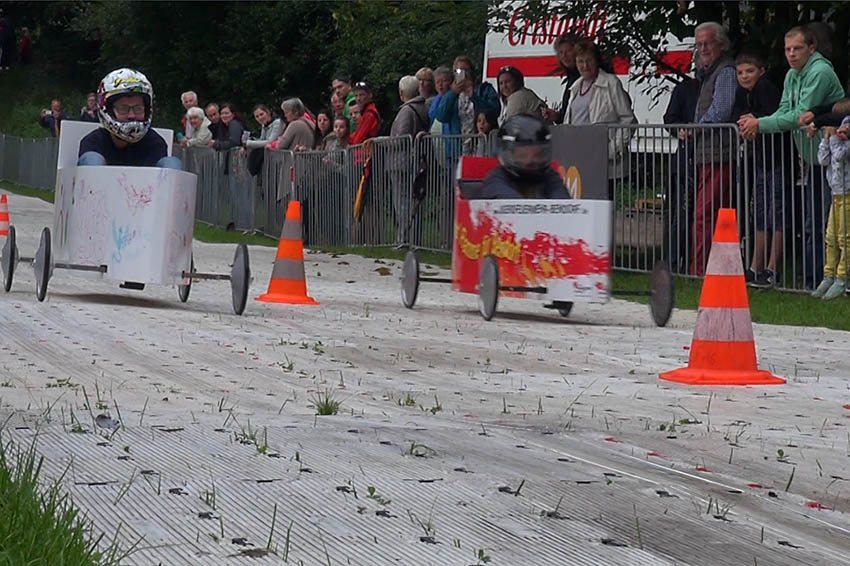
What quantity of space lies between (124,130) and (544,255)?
3.35 meters

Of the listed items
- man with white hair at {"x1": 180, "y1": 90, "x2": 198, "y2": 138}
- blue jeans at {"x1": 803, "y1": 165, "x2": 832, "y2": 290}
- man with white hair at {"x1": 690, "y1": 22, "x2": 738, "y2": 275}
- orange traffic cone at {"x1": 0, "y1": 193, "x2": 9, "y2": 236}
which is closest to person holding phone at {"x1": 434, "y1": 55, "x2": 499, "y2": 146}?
man with white hair at {"x1": 690, "y1": 22, "x2": 738, "y2": 275}

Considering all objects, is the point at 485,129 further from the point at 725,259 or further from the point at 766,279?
the point at 725,259

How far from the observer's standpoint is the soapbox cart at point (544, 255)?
12281 mm

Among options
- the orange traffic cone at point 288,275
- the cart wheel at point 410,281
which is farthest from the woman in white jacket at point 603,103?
the orange traffic cone at point 288,275

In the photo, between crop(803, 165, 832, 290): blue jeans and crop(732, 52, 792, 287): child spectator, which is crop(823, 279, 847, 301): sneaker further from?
crop(732, 52, 792, 287): child spectator

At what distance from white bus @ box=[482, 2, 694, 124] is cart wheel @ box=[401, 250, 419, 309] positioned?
20.9 feet

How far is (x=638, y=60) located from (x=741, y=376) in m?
11.6

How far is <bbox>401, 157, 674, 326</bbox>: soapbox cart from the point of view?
12.3 m

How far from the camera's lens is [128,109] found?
13.0 m

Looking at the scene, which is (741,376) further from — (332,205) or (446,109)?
(332,205)

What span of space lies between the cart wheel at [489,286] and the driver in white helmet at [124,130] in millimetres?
2545

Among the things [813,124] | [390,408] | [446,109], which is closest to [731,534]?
[390,408]

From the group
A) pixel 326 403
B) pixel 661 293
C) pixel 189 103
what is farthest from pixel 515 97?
pixel 189 103

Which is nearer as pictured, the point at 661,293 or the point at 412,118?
the point at 661,293
